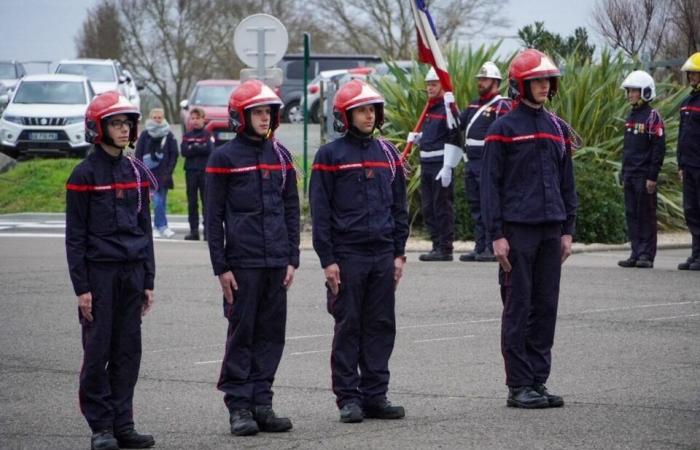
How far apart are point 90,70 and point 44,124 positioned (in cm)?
784

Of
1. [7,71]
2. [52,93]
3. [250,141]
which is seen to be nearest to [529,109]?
[250,141]

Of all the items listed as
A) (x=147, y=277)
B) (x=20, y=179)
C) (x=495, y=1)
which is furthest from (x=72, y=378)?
(x=495, y=1)

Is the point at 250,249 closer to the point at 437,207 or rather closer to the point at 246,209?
the point at 246,209

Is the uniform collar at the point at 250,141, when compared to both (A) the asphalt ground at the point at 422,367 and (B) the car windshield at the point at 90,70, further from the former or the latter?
(B) the car windshield at the point at 90,70

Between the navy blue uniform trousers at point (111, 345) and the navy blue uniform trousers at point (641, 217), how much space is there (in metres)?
9.10

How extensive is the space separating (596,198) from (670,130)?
2.69 meters

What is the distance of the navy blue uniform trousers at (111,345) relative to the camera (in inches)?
299

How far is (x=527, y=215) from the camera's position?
28.6ft

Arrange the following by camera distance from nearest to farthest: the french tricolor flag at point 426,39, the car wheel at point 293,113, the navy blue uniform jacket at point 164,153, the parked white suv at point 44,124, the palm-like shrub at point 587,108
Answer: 1. the french tricolor flag at point 426,39
2. the palm-like shrub at point 587,108
3. the navy blue uniform jacket at point 164,153
4. the parked white suv at point 44,124
5. the car wheel at point 293,113

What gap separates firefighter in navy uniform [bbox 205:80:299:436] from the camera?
800 centimetres

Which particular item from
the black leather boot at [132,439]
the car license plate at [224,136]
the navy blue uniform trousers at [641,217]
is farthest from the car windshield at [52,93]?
the black leather boot at [132,439]

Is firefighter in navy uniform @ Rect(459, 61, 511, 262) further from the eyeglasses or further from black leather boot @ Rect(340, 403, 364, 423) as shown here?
the eyeglasses

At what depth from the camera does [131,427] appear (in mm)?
7645

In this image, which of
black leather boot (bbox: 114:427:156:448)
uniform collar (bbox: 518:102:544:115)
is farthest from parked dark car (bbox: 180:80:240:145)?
black leather boot (bbox: 114:427:156:448)
